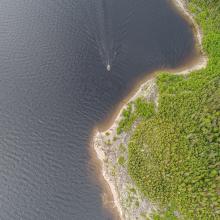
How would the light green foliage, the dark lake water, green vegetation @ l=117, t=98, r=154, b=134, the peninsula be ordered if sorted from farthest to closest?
green vegetation @ l=117, t=98, r=154, b=134 < the light green foliage < the dark lake water < the peninsula

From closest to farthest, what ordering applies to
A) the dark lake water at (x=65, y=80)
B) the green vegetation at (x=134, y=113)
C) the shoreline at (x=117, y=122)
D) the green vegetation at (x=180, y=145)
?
1. the green vegetation at (x=180, y=145)
2. the shoreline at (x=117, y=122)
3. the dark lake water at (x=65, y=80)
4. the green vegetation at (x=134, y=113)

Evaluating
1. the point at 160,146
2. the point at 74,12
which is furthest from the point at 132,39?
the point at 160,146

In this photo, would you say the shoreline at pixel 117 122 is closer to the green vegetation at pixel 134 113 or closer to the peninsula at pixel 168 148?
the peninsula at pixel 168 148

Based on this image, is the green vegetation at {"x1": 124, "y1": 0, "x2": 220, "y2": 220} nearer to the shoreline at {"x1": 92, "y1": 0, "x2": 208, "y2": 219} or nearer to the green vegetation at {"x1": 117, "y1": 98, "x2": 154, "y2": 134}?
the green vegetation at {"x1": 117, "y1": 98, "x2": 154, "y2": 134}

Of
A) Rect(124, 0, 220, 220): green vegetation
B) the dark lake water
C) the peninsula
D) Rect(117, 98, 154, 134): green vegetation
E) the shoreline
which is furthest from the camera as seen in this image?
Rect(117, 98, 154, 134): green vegetation

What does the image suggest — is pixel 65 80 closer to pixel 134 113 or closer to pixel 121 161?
pixel 134 113

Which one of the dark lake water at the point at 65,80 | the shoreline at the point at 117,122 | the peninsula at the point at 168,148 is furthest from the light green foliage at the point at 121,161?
the dark lake water at the point at 65,80

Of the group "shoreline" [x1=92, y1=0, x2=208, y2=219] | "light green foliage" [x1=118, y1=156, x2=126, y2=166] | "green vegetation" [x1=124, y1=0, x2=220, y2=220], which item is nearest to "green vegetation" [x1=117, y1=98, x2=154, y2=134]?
"green vegetation" [x1=124, y1=0, x2=220, y2=220]

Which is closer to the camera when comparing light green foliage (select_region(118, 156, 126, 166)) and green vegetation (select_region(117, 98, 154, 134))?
light green foliage (select_region(118, 156, 126, 166))

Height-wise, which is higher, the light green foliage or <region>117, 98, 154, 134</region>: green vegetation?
<region>117, 98, 154, 134</region>: green vegetation
